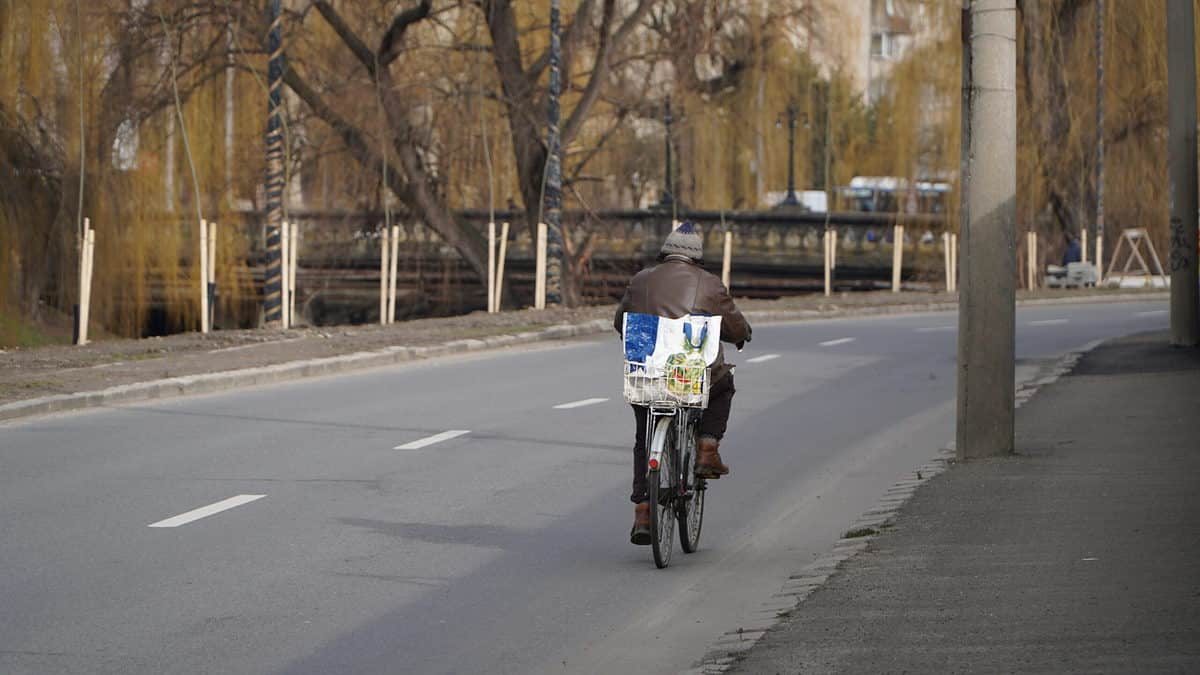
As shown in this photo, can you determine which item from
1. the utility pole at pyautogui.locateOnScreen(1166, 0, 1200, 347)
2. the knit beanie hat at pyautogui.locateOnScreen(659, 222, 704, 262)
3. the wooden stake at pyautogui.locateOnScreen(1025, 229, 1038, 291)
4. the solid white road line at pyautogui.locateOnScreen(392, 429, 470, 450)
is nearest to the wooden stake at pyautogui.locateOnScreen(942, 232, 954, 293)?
the wooden stake at pyautogui.locateOnScreen(1025, 229, 1038, 291)

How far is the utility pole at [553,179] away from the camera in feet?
111

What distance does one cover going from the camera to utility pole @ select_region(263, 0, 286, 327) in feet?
91.2

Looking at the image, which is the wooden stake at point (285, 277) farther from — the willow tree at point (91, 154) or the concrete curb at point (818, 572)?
the concrete curb at point (818, 572)

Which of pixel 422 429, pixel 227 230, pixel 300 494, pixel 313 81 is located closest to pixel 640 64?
pixel 313 81

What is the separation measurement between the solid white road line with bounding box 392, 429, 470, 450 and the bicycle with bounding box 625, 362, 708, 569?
16.7ft

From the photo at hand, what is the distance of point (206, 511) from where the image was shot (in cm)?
1134

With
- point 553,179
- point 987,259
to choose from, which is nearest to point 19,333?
point 553,179

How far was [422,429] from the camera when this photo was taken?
1612cm

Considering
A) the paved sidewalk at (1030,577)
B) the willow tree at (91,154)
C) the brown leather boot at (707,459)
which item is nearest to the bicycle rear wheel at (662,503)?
the brown leather boot at (707,459)

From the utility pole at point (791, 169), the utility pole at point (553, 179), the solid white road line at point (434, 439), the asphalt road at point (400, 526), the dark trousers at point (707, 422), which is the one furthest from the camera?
the utility pole at point (791, 169)

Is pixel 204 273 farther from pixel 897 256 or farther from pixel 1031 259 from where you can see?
pixel 1031 259

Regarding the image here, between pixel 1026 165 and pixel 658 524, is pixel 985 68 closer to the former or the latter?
pixel 658 524

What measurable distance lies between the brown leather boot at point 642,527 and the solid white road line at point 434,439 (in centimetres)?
518

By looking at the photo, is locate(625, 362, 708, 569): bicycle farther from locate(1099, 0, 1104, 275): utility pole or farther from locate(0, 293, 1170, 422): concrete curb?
locate(1099, 0, 1104, 275): utility pole
